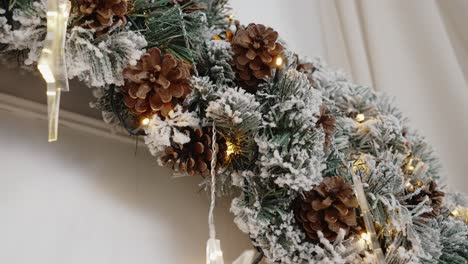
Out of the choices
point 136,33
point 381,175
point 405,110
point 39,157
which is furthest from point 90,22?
point 405,110

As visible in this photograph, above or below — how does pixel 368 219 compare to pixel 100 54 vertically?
below

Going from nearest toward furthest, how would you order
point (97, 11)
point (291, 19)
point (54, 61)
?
point (54, 61) → point (97, 11) → point (291, 19)

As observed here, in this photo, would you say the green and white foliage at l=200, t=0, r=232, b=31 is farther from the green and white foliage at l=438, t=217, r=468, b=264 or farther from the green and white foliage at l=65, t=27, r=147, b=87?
the green and white foliage at l=438, t=217, r=468, b=264

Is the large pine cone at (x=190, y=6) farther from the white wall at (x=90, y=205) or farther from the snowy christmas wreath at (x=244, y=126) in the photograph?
the white wall at (x=90, y=205)

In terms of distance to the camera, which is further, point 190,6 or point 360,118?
point 360,118

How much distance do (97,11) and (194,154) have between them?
7.0 inches

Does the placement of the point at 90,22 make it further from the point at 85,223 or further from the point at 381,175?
the point at 381,175

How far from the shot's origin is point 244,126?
21.4 inches

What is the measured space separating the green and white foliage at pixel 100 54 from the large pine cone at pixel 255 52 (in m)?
0.12

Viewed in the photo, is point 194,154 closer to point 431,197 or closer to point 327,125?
point 327,125

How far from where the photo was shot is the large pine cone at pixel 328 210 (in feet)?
1.81

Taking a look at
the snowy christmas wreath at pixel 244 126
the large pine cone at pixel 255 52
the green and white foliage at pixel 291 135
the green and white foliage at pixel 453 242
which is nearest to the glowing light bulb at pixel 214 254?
the snowy christmas wreath at pixel 244 126

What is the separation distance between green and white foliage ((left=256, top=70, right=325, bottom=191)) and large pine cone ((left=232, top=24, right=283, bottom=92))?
2cm

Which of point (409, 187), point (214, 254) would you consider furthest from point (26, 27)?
point (409, 187)
